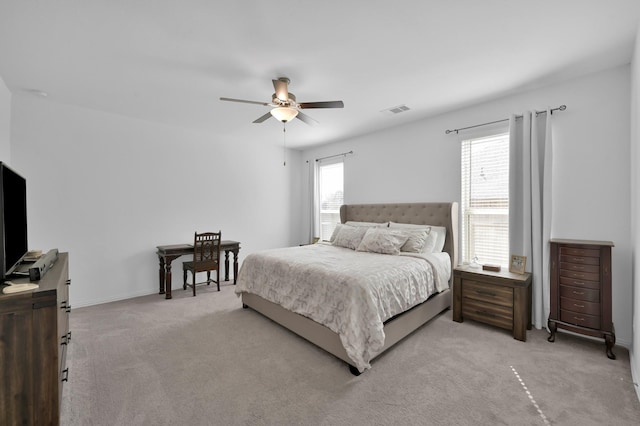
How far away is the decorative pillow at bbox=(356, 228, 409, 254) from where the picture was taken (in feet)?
11.7

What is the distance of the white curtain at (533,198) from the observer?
9.74ft

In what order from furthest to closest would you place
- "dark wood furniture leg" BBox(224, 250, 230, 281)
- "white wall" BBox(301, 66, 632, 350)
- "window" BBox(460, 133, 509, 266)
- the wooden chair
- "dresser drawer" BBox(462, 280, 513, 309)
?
"dark wood furniture leg" BBox(224, 250, 230, 281)
the wooden chair
"window" BBox(460, 133, 509, 266)
"dresser drawer" BBox(462, 280, 513, 309)
"white wall" BBox(301, 66, 632, 350)

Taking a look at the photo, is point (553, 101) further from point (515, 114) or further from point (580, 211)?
point (580, 211)

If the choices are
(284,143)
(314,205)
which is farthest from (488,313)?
(284,143)

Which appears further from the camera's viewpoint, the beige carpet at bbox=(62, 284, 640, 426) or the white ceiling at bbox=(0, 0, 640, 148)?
the white ceiling at bbox=(0, 0, 640, 148)

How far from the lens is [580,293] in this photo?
261 centimetres

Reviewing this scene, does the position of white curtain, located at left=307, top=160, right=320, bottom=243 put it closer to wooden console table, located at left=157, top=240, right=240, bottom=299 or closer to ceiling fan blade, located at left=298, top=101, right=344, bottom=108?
wooden console table, located at left=157, top=240, right=240, bottom=299

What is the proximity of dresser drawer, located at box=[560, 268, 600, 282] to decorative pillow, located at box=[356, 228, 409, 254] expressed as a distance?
160 cm

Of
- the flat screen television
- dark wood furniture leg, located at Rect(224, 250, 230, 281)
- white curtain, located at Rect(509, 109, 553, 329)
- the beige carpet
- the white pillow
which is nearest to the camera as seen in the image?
the flat screen television

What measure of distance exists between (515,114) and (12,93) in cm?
598

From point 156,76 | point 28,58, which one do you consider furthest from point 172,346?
point 28,58

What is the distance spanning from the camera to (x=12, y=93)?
10.7ft

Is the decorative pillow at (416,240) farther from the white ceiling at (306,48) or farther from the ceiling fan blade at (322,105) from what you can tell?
the ceiling fan blade at (322,105)

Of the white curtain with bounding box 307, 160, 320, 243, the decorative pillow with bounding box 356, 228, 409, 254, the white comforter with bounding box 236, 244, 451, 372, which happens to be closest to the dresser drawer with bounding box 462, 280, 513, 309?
the white comforter with bounding box 236, 244, 451, 372
